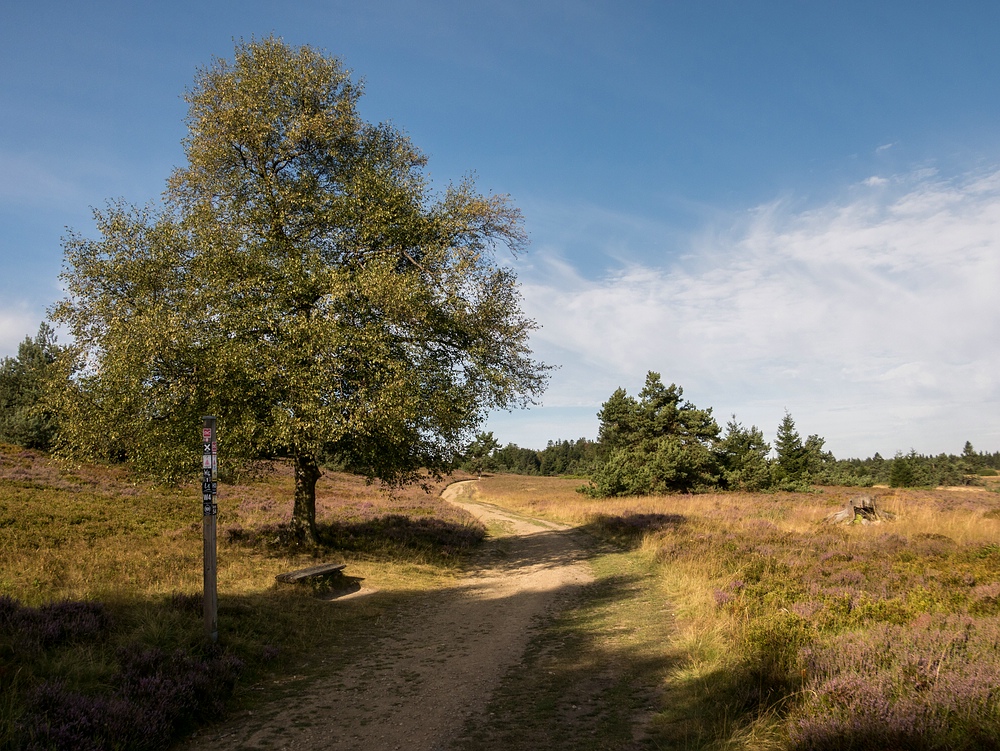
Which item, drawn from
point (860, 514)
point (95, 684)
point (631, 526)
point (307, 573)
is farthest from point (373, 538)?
point (860, 514)

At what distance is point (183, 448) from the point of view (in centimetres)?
1445

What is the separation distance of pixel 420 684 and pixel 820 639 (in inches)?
214

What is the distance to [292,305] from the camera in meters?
15.8

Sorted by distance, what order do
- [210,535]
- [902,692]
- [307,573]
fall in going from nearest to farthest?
1. [902,692]
2. [210,535]
3. [307,573]

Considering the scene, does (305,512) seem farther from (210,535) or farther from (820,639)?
(820,639)

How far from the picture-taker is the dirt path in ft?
21.2

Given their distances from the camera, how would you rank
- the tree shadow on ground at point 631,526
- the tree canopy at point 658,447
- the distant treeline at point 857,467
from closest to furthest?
the tree shadow on ground at point 631,526 < the tree canopy at point 658,447 < the distant treeline at point 857,467

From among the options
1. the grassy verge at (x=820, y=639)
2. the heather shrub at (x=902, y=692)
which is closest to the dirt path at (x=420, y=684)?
the grassy verge at (x=820, y=639)

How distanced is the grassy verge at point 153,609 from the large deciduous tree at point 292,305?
2.58m

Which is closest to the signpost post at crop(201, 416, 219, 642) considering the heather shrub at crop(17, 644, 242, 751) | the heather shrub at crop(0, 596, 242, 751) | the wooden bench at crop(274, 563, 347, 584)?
the heather shrub at crop(0, 596, 242, 751)

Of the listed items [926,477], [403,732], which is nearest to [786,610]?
[403,732]

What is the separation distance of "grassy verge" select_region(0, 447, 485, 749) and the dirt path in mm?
705

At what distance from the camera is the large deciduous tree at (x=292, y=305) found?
1416cm

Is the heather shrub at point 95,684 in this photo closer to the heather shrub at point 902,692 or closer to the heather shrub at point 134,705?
the heather shrub at point 134,705
